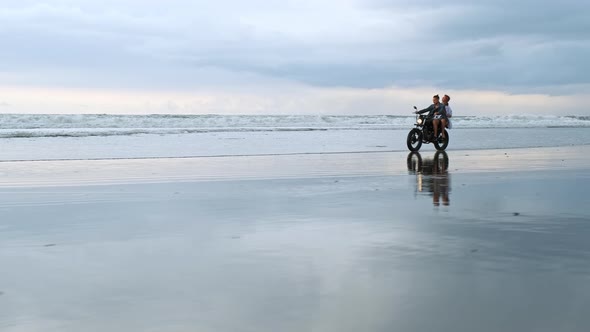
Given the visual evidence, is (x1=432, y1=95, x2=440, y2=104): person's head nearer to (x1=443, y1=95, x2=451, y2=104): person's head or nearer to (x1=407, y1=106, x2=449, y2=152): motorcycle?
(x1=443, y1=95, x2=451, y2=104): person's head

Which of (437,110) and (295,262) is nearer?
(295,262)

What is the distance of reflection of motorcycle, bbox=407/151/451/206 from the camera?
9467 millimetres

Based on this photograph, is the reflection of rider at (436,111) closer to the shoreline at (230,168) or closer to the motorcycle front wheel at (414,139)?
the motorcycle front wheel at (414,139)

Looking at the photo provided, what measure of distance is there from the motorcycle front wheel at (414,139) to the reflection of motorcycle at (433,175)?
8.22 feet

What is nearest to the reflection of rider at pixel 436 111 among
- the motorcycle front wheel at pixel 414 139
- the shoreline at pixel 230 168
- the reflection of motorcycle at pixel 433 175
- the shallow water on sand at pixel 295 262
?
the motorcycle front wheel at pixel 414 139

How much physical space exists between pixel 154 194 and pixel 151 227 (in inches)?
117

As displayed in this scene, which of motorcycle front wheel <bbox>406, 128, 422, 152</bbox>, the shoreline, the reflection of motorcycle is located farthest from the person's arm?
the shoreline

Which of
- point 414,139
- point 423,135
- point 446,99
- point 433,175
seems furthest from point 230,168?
point 446,99

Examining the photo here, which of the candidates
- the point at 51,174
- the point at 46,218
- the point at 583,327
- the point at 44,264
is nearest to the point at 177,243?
the point at 44,264

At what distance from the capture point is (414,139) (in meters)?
21.4

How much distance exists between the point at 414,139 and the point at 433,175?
8.93 meters

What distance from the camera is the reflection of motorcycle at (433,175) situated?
31.1 feet

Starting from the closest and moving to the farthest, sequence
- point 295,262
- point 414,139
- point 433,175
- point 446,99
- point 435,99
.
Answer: point 295,262 < point 433,175 < point 414,139 < point 435,99 < point 446,99

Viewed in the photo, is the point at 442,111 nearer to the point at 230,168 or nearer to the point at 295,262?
the point at 230,168
